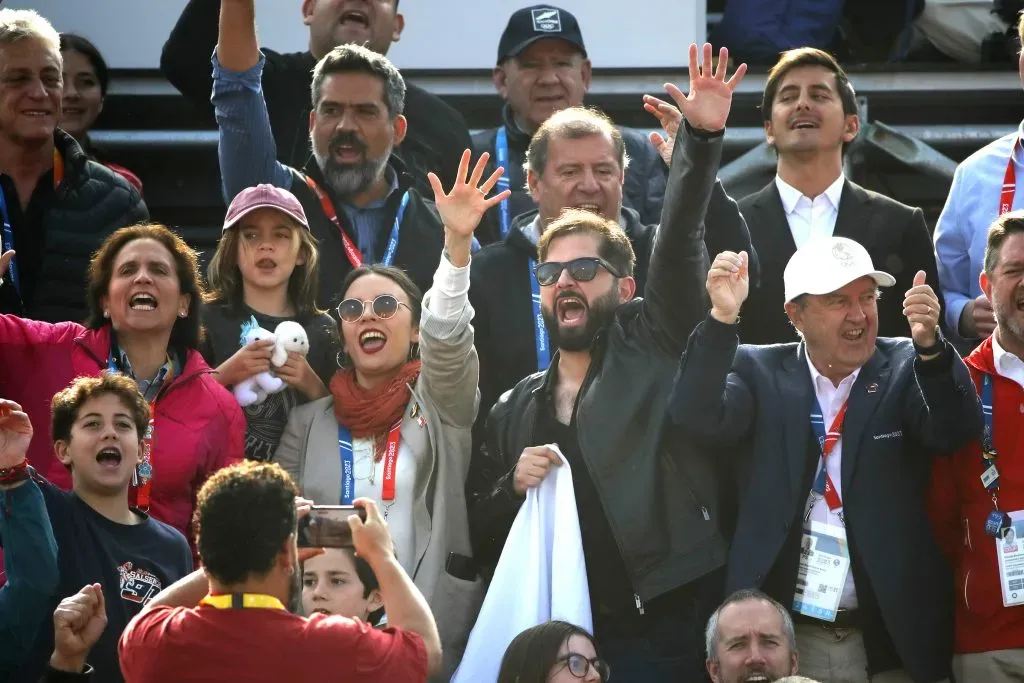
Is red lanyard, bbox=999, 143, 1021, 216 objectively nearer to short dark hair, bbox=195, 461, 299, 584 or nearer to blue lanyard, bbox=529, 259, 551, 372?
blue lanyard, bbox=529, 259, 551, 372

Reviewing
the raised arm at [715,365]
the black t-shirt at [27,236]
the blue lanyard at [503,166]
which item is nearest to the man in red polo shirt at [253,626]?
the raised arm at [715,365]

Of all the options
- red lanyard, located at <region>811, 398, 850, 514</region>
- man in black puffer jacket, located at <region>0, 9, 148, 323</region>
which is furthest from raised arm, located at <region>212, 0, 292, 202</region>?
red lanyard, located at <region>811, 398, 850, 514</region>

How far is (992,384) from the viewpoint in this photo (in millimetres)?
5707

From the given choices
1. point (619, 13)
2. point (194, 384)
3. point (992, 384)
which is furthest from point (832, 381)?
point (619, 13)

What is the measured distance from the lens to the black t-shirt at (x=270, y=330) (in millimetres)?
6207

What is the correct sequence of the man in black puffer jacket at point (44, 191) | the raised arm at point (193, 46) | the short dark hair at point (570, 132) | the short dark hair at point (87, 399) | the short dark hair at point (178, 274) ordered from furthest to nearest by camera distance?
1. the raised arm at point (193, 46)
2. the man in black puffer jacket at point (44, 191)
3. the short dark hair at point (570, 132)
4. the short dark hair at point (178, 274)
5. the short dark hair at point (87, 399)

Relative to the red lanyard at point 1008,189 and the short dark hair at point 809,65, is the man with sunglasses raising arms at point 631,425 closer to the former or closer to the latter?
the short dark hair at point 809,65

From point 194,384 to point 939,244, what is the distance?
286 cm

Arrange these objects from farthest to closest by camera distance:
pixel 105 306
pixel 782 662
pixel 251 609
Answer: pixel 105 306, pixel 782 662, pixel 251 609

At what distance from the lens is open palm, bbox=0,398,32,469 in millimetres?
A: 4859

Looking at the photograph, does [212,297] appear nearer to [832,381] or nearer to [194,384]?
[194,384]

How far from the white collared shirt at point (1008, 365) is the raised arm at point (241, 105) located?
2.86 meters

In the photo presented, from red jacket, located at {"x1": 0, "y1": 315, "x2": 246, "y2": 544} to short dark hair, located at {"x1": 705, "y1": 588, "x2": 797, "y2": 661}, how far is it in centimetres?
163

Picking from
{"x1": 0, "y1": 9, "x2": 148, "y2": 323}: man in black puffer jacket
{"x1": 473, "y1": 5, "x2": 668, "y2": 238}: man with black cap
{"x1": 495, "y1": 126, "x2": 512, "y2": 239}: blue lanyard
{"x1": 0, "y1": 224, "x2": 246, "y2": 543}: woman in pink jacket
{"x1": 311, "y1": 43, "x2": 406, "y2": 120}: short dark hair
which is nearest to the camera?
{"x1": 0, "y1": 224, "x2": 246, "y2": 543}: woman in pink jacket
